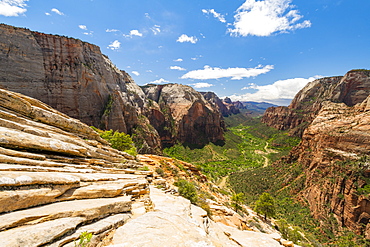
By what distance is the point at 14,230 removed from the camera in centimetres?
414

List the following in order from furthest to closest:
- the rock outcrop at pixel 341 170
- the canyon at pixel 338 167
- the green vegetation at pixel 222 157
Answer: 1. the green vegetation at pixel 222 157
2. the canyon at pixel 338 167
3. the rock outcrop at pixel 341 170

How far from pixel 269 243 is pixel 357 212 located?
5113cm

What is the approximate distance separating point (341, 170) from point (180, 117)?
90.6 m

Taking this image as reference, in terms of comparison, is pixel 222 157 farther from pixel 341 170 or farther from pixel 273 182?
pixel 341 170

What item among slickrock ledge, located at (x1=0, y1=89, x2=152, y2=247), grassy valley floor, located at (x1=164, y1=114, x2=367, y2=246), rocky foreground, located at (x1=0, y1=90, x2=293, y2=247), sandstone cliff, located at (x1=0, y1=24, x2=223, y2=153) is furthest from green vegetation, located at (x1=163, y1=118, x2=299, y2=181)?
slickrock ledge, located at (x1=0, y1=89, x2=152, y2=247)

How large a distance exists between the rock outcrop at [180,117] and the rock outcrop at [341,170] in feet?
235

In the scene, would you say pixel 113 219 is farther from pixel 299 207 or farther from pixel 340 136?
pixel 340 136

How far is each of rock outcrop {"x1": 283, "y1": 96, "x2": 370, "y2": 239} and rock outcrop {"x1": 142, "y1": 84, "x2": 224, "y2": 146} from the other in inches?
2817

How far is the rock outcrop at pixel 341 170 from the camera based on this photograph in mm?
Answer: 38178

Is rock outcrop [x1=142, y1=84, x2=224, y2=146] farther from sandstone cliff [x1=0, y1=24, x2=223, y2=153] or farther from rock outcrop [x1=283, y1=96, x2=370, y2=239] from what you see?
rock outcrop [x1=283, y1=96, x2=370, y2=239]

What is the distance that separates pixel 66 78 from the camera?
51.5 metres

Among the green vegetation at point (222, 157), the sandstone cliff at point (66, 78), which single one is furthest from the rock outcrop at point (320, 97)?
the sandstone cliff at point (66, 78)

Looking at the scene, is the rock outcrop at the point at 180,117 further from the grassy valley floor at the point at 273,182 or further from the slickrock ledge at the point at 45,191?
the slickrock ledge at the point at 45,191

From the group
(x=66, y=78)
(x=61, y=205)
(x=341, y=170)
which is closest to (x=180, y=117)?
(x=66, y=78)
